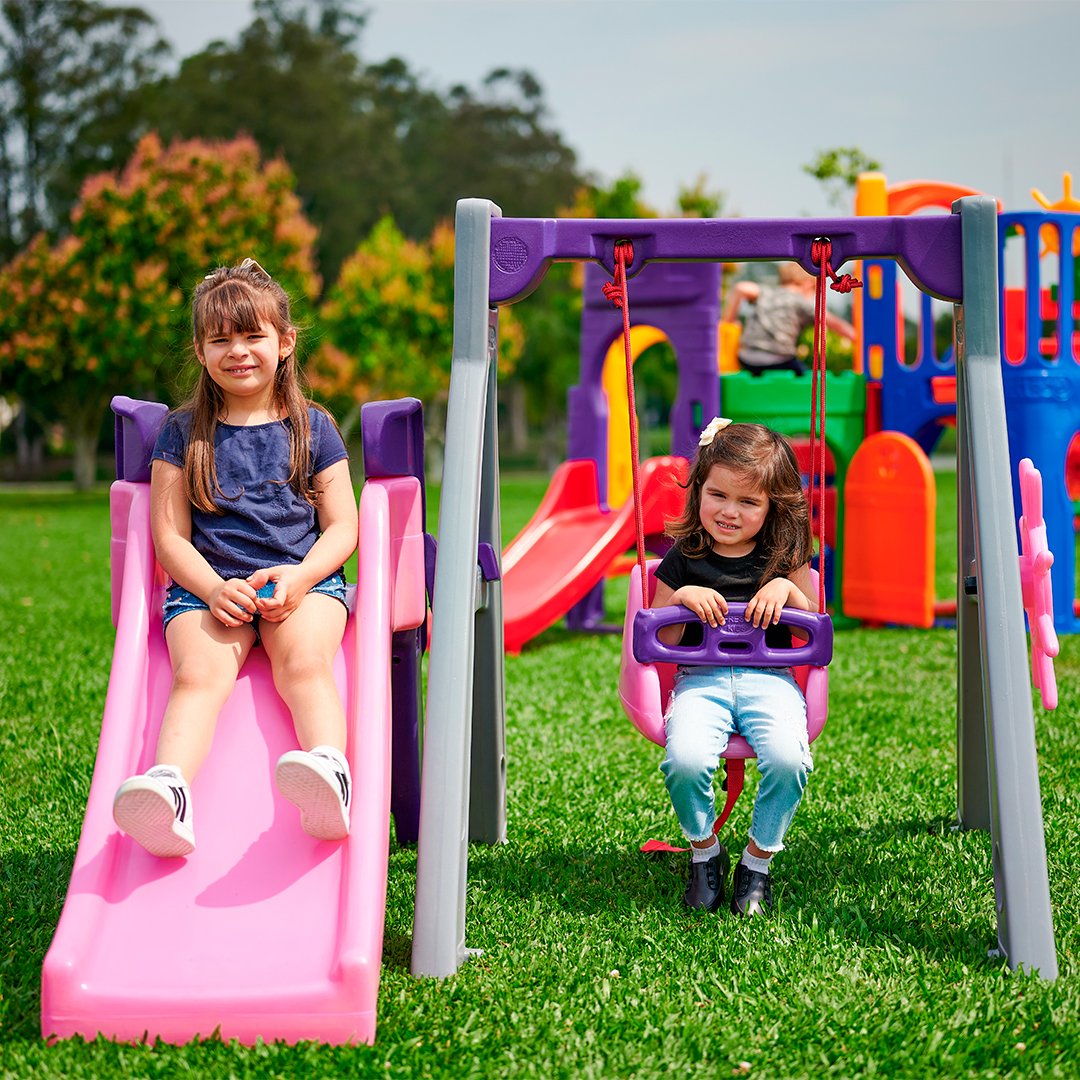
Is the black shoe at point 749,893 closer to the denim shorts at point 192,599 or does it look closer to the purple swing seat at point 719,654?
the purple swing seat at point 719,654

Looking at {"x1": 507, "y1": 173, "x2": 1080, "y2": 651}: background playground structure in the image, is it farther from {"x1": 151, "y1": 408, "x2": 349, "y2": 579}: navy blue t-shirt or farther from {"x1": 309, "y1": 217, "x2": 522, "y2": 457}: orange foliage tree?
{"x1": 309, "y1": 217, "x2": 522, "y2": 457}: orange foliage tree

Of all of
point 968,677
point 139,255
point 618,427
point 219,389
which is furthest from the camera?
point 139,255

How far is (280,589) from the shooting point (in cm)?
326

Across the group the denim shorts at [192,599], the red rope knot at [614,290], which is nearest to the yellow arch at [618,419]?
the red rope knot at [614,290]

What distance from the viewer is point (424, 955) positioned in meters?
2.96

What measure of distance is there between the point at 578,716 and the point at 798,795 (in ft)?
8.44

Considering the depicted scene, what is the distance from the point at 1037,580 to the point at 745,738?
84 centimetres

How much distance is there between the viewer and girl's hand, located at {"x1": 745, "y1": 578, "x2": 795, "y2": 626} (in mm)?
3355

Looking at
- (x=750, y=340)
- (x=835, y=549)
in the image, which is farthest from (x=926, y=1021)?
(x=750, y=340)

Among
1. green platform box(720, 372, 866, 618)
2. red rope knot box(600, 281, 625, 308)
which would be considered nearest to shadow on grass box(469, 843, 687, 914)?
red rope knot box(600, 281, 625, 308)

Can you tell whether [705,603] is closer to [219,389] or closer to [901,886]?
[901,886]

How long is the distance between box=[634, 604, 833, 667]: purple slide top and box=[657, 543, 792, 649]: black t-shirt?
147 mm

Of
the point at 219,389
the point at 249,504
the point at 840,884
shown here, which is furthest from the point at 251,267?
the point at 840,884

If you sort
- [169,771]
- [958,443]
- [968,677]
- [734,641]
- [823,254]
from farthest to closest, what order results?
[968,677], [958,443], [734,641], [823,254], [169,771]
